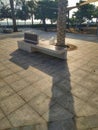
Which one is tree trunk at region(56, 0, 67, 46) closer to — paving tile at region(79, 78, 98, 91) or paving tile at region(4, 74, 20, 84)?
paving tile at region(79, 78, 98, 91)

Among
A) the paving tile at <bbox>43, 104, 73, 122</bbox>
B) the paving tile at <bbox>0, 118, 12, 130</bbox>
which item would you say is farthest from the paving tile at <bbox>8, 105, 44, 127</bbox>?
the paving tile at <bbox>43, 104, 73, 122</bbox>

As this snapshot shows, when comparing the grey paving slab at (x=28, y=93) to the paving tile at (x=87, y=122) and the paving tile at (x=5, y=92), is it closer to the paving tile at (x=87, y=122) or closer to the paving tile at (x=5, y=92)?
the paving tile at (x=5, y=92)

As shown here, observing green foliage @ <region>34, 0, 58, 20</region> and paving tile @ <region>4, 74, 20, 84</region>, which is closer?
paving tile @ <region>4, 74, 20, 84</region>

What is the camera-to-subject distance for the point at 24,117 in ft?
12.9

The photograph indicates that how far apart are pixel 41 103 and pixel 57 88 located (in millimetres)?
1172

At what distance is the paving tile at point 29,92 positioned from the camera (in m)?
4.87

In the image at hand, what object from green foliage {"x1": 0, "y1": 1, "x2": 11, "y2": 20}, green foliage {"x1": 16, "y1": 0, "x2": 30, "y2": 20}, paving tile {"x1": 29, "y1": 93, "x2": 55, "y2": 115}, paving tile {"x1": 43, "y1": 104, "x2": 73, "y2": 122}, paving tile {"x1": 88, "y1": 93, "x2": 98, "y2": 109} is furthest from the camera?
green foliage {"x1": 16, "y1": 0, "x2": 30, "y2": 20}


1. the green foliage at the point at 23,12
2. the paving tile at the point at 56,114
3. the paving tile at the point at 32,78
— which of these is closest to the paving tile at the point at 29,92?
the paving tile at the point at 32,78

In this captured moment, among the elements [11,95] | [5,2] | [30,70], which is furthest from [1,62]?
[5,2]

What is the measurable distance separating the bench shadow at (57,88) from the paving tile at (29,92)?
703 millimetres

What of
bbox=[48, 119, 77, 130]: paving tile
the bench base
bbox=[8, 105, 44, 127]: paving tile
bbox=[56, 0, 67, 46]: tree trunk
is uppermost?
bbox=[56, 0, 67, 46]: tree trunk

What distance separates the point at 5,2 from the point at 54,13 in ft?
51.8

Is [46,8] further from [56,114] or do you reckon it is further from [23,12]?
[56,114]

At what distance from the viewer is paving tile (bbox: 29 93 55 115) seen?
425 cm
